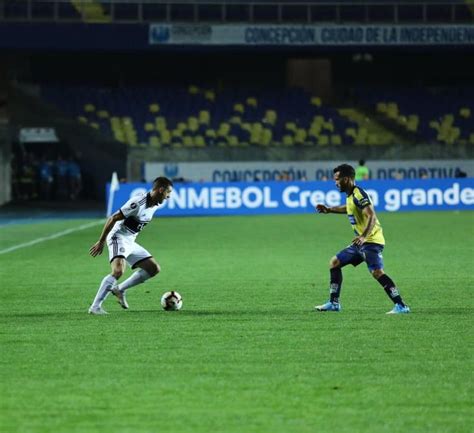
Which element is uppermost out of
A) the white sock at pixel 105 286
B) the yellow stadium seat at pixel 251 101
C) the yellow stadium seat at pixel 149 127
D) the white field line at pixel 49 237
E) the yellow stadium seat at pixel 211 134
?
the yellow stadium seat at pixel 251 101

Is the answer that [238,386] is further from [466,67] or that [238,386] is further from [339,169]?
[466,67]

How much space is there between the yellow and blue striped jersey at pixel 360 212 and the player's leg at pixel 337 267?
0.78 ft

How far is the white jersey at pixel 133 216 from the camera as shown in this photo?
12.6 meters

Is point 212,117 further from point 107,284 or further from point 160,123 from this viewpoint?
point 107,284

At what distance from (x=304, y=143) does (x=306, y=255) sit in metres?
25.0

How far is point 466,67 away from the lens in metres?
52.3

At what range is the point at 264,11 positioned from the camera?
46.3 meters

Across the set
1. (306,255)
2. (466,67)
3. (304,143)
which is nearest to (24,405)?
(306,255)

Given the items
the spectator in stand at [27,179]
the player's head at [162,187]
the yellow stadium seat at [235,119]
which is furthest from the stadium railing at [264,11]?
the player's head at [162,187]

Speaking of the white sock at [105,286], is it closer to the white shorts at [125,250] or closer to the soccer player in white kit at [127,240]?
the soccer player in white kit at [127,240]

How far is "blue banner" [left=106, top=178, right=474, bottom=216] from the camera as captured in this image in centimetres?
3734

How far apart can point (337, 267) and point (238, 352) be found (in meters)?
3.29

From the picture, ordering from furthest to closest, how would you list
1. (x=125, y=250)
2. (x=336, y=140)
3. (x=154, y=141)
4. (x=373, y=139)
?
(x=373, y=139), (x=336, y=140), (x=154, y=141), (x=125, y=250)

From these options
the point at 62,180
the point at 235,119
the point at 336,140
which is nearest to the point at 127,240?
the point at 62,180
